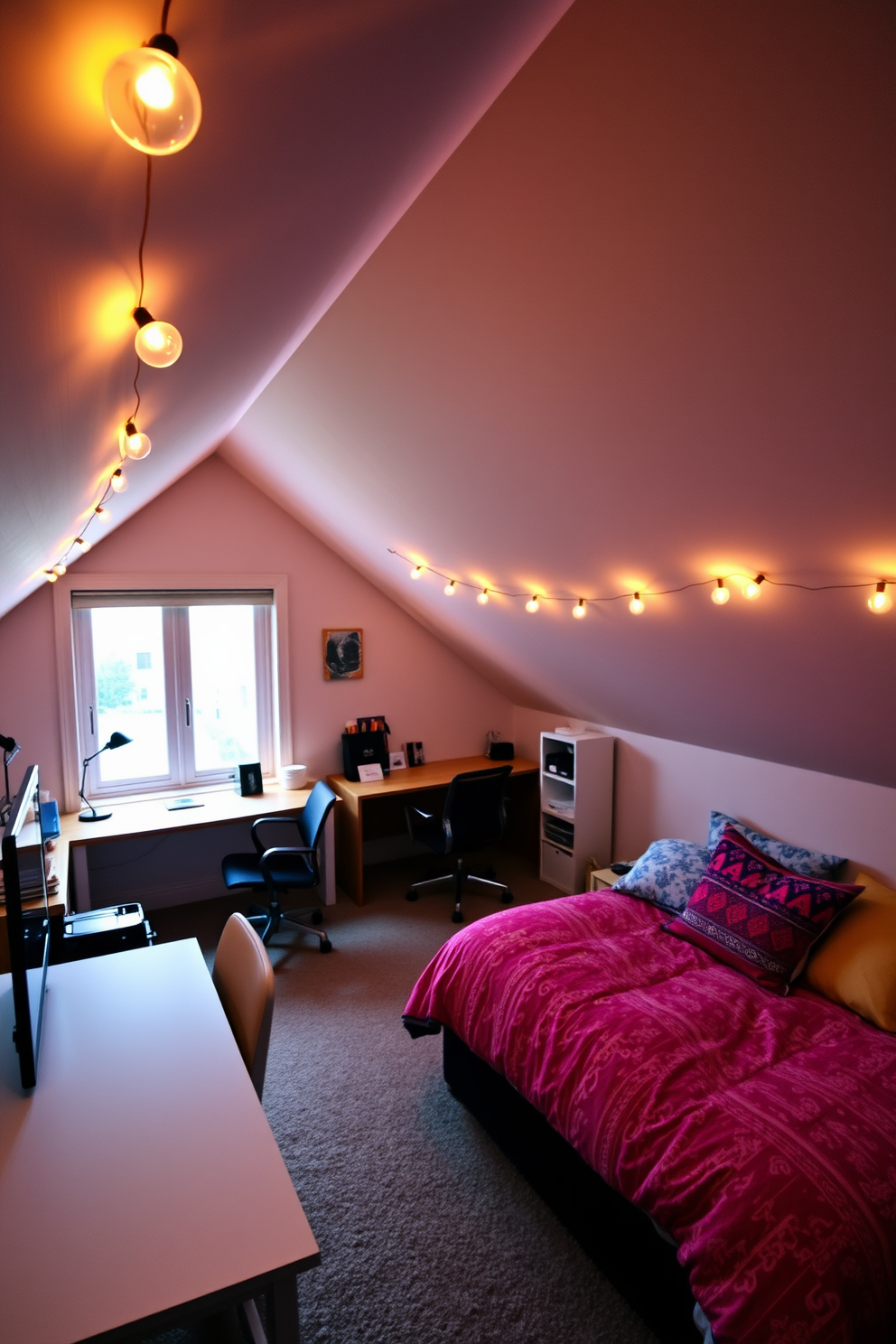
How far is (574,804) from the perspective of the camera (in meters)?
4.75

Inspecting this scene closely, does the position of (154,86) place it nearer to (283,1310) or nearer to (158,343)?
(158,343)

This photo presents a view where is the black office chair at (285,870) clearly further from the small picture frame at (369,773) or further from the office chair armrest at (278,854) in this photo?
the small picture frame at (369,773)

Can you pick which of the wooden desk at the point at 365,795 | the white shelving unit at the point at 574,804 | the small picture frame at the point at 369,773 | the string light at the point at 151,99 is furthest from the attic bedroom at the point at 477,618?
the small picture frame at the point at 369,773

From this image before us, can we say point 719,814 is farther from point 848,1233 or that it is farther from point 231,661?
point 231,661

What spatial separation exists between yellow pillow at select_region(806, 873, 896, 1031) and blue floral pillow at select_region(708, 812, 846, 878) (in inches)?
12.7

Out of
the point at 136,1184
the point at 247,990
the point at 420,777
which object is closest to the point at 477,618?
the point at 420,777

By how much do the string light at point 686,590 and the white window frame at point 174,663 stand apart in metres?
1.18

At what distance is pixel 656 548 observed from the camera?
273cm

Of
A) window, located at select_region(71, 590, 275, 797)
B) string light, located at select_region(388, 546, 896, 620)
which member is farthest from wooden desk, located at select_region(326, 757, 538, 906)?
string light, located at select_region(388, 546, 896, 620)

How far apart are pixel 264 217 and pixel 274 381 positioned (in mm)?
2088

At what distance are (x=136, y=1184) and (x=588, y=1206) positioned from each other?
4.87ft

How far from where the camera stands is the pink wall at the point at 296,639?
4270 mm

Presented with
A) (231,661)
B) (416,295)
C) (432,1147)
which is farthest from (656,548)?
(231,661)

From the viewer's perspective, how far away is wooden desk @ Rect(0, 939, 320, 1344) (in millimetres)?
1216
